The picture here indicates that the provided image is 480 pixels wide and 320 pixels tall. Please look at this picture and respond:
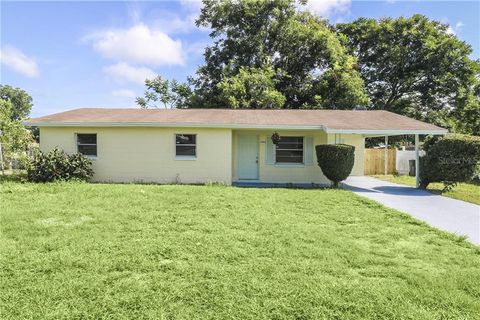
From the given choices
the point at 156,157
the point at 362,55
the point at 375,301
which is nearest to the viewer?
the point at 375,301

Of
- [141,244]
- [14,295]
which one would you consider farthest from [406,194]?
[14,295]

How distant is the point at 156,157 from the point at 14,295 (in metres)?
10.3

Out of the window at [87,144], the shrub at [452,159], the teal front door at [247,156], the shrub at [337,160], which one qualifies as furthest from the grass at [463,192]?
the window at [87,144]

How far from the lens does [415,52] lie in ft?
93.6

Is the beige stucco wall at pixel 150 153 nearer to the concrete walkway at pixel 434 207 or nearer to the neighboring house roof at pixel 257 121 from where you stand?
the neighboring house roof at pixel 257 121

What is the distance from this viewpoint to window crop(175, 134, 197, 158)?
13.9 meters

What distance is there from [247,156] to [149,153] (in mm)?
4460

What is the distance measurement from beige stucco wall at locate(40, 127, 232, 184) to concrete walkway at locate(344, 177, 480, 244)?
19.3 feet

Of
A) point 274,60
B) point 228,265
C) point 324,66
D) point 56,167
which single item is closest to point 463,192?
point 228,265

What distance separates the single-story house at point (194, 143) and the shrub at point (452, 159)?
45.9 inches

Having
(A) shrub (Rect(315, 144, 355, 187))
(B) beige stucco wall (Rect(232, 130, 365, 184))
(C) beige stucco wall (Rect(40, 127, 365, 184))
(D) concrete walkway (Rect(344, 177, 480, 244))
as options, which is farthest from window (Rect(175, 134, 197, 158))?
(D) concrete walkway (Rect(344, 177, 480, 244))

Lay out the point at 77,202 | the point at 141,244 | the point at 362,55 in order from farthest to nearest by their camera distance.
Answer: the point at 362,55, the point at 77,202, the point at 141,244

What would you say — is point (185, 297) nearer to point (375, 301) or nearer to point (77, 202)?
point (375, 301)

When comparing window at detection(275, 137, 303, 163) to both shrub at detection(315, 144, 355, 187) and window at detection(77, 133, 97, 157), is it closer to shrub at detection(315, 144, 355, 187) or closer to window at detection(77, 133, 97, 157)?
shrub at detection(315, 144, 355, 187)
